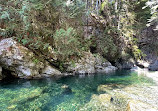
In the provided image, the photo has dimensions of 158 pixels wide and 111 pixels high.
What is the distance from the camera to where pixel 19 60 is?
26.3ft

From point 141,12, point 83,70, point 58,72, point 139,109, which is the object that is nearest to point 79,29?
point 83,70

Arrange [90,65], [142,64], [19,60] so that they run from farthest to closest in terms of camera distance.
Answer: [142,64], [90,65], [19,60]

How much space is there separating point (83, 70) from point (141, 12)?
1754 centimetres

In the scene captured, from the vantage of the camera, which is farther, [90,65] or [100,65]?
[100,65]

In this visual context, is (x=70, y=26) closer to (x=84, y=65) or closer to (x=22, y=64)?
(x=84, y=65)

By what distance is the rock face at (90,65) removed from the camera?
450 inches

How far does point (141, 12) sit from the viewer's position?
19.6 metres

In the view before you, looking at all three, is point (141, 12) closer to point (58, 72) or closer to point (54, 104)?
point (58, 72)

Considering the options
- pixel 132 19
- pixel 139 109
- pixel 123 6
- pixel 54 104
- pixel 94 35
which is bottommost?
pixel 54 104

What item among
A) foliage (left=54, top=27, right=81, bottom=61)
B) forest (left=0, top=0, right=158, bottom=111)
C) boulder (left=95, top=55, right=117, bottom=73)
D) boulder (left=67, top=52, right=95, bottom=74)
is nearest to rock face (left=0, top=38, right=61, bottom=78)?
forest (left=0, top=0, right=158, bottom=111)

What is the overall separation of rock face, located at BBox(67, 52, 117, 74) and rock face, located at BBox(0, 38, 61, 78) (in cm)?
355

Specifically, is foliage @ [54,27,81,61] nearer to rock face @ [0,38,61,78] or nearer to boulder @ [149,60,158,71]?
rock face @ [0,38,61,78]

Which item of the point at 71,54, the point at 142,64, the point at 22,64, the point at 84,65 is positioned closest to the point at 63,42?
the point at 71,54

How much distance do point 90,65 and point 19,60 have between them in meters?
7.72
